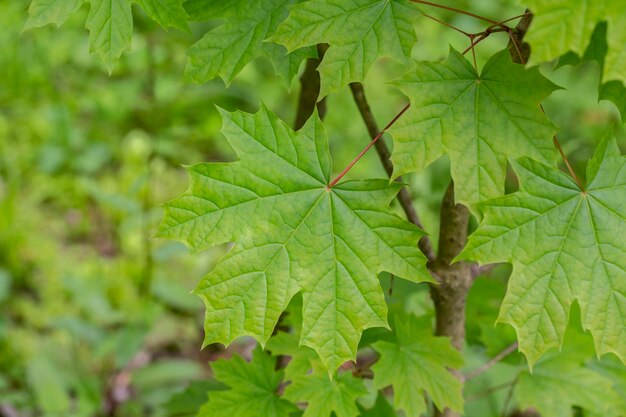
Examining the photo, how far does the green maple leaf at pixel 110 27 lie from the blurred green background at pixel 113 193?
0.95 metres

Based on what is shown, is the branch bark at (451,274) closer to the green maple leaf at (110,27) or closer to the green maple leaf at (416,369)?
the green maple leaf at (416,369)

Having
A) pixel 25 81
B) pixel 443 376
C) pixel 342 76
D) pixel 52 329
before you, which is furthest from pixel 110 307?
pixel 342 76

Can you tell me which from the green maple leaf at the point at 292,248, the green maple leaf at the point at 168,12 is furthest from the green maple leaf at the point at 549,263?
the green maple leaf at the point at 168,12

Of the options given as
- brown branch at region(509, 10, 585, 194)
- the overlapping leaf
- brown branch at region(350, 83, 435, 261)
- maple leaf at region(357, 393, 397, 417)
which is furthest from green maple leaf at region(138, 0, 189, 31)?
maple leaf at region(357, 393, 397, 417)

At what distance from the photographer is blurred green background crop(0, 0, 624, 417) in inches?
106

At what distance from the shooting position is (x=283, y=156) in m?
1.13

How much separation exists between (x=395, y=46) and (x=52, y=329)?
2.50m

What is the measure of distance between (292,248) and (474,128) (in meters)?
0.35

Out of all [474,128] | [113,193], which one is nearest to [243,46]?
[474,128]

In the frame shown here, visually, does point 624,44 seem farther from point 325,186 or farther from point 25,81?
point 25,81

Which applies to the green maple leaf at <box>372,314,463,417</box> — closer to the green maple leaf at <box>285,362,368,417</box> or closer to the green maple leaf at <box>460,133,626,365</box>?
the green maple leaf at <box>285,362,368,417</box>

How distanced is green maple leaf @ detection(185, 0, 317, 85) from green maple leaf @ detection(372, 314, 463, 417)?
544 mm

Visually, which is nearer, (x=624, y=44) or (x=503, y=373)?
(x=624, y=44)

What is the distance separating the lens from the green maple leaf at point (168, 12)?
1.15 metres
